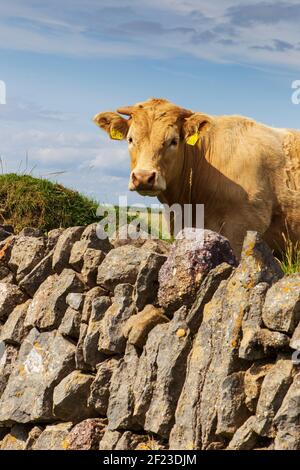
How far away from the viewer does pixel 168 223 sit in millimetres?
11969

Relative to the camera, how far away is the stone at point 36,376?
9062mm

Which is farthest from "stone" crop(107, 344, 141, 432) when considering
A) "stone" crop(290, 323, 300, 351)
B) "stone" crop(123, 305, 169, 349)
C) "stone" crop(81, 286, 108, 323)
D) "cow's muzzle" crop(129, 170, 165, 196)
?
"cow's muzzle" crop(129, 170, 165, 196)

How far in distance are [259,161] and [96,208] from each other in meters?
5.44

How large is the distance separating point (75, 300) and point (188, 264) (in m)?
1.80

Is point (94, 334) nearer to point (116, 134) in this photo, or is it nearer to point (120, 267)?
point (120, 267)

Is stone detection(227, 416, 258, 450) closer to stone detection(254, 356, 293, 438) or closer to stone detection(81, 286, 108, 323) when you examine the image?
stone detection(254, 356, 293, 438)

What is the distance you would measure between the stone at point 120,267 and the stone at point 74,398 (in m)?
0.89

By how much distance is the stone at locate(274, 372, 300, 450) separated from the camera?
19.9ft

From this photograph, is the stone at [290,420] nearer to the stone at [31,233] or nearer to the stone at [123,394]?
the stone at [123,394]

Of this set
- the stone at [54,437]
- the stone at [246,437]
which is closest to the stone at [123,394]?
the stone at [54,437]

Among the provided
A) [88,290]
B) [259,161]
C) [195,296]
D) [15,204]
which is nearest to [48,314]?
[88,290]

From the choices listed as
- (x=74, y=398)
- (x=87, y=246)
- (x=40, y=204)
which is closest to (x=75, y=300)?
(x=87, y=246)

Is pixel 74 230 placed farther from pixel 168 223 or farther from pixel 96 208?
pixel 96 208

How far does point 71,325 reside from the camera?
355 inches
